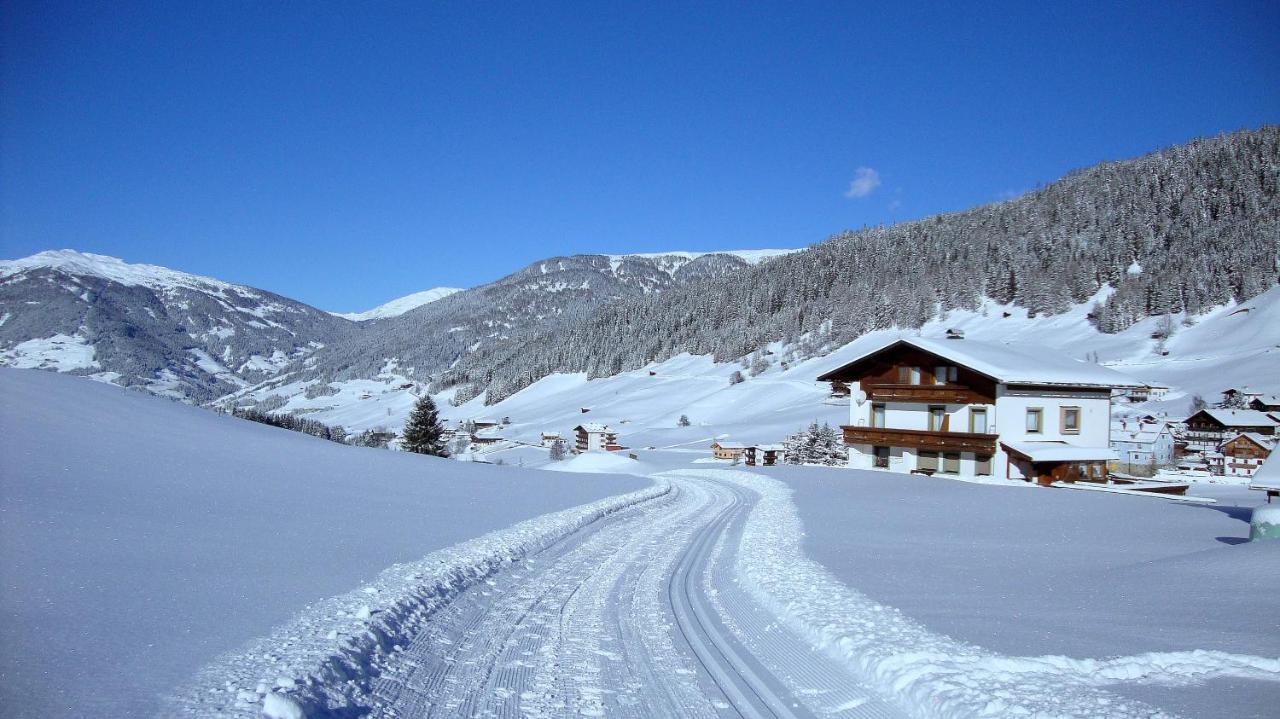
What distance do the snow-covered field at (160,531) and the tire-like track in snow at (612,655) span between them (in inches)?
70.7

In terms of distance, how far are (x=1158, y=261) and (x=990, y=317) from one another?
29.0 metres

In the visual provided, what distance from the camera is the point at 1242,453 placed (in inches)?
2172

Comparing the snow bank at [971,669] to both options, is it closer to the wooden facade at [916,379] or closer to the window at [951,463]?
the wooden facade at [916,379]

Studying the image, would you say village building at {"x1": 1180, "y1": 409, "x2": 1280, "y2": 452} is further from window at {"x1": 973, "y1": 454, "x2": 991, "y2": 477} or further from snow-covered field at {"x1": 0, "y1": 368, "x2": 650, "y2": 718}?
snow-covered field at {"x1": 0, "y1": 368, "x2": 650, "y2": 718}

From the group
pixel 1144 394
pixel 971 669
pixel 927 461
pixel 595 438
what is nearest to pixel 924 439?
pixel 927 461

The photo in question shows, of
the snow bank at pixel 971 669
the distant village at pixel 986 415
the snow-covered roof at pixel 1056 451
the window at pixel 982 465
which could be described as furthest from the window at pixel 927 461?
the snow bank at pixel 971 669

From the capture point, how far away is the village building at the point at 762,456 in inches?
1847

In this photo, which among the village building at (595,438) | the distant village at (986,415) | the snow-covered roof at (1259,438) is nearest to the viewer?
the distant village at (986,415)

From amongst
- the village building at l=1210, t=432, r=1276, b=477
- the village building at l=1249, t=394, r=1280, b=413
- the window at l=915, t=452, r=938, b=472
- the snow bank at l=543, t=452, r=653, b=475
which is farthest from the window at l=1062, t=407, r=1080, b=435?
the village building at l=1249, t=394, r=1280, b=413

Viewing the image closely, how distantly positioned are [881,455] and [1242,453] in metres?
38.9

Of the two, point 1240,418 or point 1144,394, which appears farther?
point 1144,394

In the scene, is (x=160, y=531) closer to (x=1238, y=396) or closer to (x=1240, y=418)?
(x=1240, y=418)

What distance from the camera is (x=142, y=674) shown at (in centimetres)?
545

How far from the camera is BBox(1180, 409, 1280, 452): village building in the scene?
5922cm
